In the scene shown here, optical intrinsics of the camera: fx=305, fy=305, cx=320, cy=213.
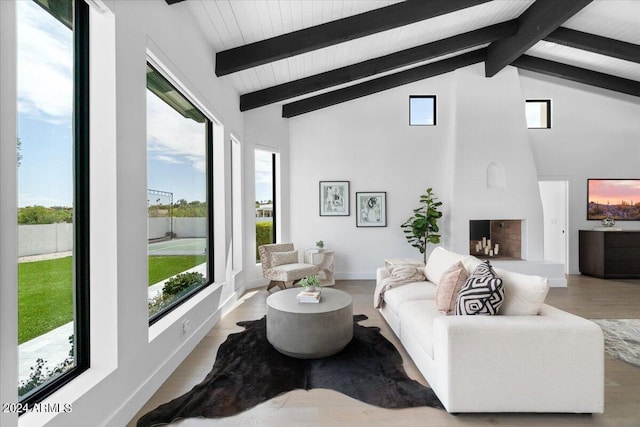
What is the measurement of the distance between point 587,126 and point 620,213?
1833 millimetres

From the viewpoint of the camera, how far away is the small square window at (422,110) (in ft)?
19.6

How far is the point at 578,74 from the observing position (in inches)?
222

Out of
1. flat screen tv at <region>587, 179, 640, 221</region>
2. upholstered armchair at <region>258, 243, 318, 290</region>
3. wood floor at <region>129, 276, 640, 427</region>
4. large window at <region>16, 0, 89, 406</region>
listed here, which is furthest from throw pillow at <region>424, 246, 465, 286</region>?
flat screen tv at <region>587, 179, 640, 221</region>

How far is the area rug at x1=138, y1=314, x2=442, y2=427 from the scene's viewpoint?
2029mm

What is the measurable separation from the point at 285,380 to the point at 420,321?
1148 mm

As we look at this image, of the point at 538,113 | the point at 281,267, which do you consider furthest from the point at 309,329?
the point at 538,113

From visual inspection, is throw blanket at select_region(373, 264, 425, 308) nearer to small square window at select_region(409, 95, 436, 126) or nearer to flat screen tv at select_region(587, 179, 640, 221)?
small square window at select_region(409, 95, 436, 126)

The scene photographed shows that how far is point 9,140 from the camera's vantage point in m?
1.16

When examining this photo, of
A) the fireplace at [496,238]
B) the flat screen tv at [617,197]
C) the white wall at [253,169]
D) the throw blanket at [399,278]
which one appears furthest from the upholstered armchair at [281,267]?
the flat screen tv at [617,197]

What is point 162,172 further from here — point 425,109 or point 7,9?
point 425,109

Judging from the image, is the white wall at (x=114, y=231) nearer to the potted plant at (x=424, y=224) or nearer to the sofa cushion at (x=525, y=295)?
the sofa cushion at (x=525, y=295)

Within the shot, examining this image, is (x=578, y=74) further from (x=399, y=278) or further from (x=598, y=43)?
(x=399, y=278)

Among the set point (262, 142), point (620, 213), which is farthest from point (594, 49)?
point (262, 142)

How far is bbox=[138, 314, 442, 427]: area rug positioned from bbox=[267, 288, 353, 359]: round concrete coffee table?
3.9 inches
